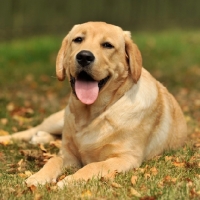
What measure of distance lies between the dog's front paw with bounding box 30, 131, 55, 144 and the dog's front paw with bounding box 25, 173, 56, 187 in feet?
5.55

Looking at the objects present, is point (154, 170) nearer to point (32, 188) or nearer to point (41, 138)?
point (32, 188)

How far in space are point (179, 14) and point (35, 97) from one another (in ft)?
49.7

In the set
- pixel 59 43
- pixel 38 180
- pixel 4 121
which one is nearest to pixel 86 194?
pixel 38 180

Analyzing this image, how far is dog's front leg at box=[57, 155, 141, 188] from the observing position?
4078 millimetres

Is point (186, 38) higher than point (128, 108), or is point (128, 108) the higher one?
point (128, 108)

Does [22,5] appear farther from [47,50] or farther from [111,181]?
[111,181]

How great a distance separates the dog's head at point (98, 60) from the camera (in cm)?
433

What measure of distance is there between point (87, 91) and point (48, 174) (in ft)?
2.70

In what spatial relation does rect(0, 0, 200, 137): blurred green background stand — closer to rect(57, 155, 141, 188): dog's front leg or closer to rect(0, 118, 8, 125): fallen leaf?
rect(0, 118, 8, 125): fallen leaf

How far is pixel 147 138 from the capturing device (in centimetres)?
478

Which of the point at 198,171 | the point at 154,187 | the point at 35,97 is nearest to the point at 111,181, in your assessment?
the point at 154,187

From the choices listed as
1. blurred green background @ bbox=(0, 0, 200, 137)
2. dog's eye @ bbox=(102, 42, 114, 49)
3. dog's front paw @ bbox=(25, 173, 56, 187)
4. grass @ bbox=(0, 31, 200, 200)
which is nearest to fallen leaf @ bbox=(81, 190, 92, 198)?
grass @ bbox=(0, 31, 200, 200)

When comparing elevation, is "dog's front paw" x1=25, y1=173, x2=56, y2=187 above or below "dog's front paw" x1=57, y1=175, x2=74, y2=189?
below

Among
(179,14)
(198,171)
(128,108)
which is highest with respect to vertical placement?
(128,108)
